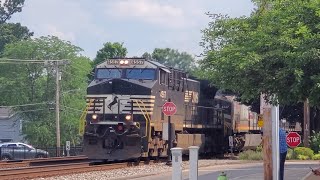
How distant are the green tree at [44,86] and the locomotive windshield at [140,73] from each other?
3915 cm

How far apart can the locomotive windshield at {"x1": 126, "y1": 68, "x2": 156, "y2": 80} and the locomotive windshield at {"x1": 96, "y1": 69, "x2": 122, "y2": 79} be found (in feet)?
1.44

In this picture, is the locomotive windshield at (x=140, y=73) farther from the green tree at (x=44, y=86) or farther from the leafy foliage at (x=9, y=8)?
the leafy foliage at (x=9, y=8)

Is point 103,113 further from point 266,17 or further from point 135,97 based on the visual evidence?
point 266,17

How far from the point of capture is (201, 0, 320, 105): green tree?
45.7 ft

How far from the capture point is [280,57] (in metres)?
14.5

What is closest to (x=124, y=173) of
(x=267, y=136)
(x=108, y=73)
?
(x=108, y=73)

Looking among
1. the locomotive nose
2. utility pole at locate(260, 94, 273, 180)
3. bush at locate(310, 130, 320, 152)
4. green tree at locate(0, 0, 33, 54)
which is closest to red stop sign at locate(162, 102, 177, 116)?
the locomotive nose

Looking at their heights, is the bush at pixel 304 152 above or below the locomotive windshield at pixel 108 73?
below

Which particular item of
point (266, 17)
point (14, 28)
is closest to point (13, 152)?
point (266, 17)

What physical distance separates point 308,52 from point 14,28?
321ft

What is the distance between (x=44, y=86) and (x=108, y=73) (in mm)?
41434

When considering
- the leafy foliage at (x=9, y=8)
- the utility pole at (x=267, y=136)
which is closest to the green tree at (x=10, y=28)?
the leafy foliage at (x=9, y=8)

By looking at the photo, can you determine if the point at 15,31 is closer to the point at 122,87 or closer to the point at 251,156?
the point at 251,156

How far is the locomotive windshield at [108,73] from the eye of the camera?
3322 centimetres
